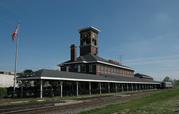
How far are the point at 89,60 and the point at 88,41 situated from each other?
306 inches

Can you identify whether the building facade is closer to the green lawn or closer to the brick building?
the brick building

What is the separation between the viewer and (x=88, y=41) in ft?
200

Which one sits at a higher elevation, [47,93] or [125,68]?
[125,68]

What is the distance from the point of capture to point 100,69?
182 ft

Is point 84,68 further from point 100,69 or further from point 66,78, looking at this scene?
point 66,78

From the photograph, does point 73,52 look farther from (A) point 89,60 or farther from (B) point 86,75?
(B) point 86,75

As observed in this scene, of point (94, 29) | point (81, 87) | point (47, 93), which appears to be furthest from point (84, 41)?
point (47, 93)

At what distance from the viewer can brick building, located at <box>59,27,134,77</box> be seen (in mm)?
54575

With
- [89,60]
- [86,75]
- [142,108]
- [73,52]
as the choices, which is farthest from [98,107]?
[73,52]

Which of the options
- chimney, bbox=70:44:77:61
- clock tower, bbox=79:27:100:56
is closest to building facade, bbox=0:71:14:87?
chimney, bbox=70:44:77:61

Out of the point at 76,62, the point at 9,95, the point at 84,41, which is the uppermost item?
the point at 84,41

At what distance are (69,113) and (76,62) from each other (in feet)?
133

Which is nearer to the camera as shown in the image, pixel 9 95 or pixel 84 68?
pixel 9 95

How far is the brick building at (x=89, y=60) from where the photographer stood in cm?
5458
